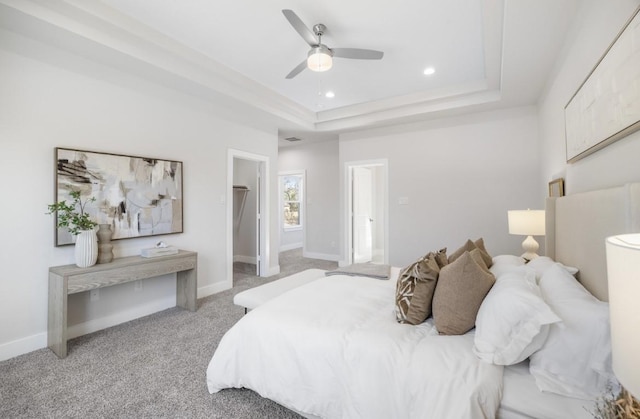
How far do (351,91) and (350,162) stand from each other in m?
1.62

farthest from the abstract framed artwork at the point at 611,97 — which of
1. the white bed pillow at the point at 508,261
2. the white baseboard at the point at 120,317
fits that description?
the white baseboard at the point at 120,317

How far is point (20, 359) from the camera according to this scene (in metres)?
2.33

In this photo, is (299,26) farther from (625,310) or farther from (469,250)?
(625,310)

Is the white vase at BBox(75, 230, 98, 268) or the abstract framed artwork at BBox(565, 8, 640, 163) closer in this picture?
the abstract framed artwork at BBox(565, 8, 640, 163)

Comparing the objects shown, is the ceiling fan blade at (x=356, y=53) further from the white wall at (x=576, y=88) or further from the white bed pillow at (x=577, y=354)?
the white bed pillow at (x=577, y=354)

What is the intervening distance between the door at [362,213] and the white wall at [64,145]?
2.92m

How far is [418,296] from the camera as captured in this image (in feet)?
5.43

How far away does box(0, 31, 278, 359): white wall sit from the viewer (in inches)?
93.0

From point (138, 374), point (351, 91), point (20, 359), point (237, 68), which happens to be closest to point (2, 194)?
point (20, 359)

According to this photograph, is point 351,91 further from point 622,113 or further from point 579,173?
point 622,113

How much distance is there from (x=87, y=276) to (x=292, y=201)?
5952 millimetres

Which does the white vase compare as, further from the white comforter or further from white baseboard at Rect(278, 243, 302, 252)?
white baseboard at Rect(278, 243, 302, 252)

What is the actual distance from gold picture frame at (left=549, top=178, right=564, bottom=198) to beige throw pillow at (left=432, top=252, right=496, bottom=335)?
159cm

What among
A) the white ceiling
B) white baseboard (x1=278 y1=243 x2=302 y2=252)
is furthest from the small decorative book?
white baseboard (x1=278 y1=243 x2=302 y2=252)
